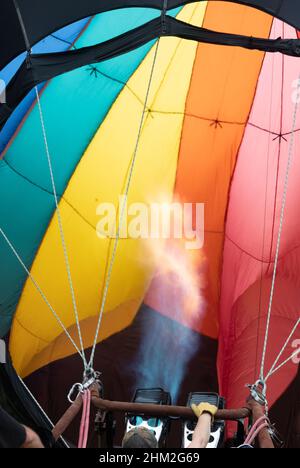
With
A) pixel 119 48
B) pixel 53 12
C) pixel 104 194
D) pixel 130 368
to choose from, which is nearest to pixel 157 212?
pixel 104 194

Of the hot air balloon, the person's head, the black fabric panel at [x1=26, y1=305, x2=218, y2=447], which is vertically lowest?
the person's head

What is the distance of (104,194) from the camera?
13.8ft

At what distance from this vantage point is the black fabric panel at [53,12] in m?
2.68

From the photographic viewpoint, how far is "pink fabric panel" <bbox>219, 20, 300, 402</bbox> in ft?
13.3

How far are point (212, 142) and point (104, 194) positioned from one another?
0.77 metres

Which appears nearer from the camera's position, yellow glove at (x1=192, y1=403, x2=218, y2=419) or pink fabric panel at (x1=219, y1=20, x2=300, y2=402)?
yellow glove at (x1=192, y1=403, x2=218, y2=419)

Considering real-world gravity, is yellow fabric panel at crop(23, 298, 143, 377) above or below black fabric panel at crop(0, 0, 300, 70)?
below

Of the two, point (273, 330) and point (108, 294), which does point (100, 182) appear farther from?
point (273, 330)

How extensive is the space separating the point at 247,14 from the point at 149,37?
4.48 feet

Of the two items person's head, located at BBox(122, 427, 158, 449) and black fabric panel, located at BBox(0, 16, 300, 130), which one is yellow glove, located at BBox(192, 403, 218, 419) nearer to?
person's head, located at BBox(122, 427, 158, 449)

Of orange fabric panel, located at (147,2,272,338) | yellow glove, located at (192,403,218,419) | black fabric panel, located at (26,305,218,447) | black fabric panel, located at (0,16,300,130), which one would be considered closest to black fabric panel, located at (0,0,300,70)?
black fabric panel, located at (0,16,300,130)

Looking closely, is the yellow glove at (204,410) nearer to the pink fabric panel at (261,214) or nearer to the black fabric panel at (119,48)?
the black fabric panel at (119,48)

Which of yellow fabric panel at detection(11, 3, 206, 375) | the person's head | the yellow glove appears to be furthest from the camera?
yellow fabric panel at detection(11, 3, 206, 375)

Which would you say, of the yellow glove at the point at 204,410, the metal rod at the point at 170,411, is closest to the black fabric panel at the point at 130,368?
the metal rod at the point at 170,411
